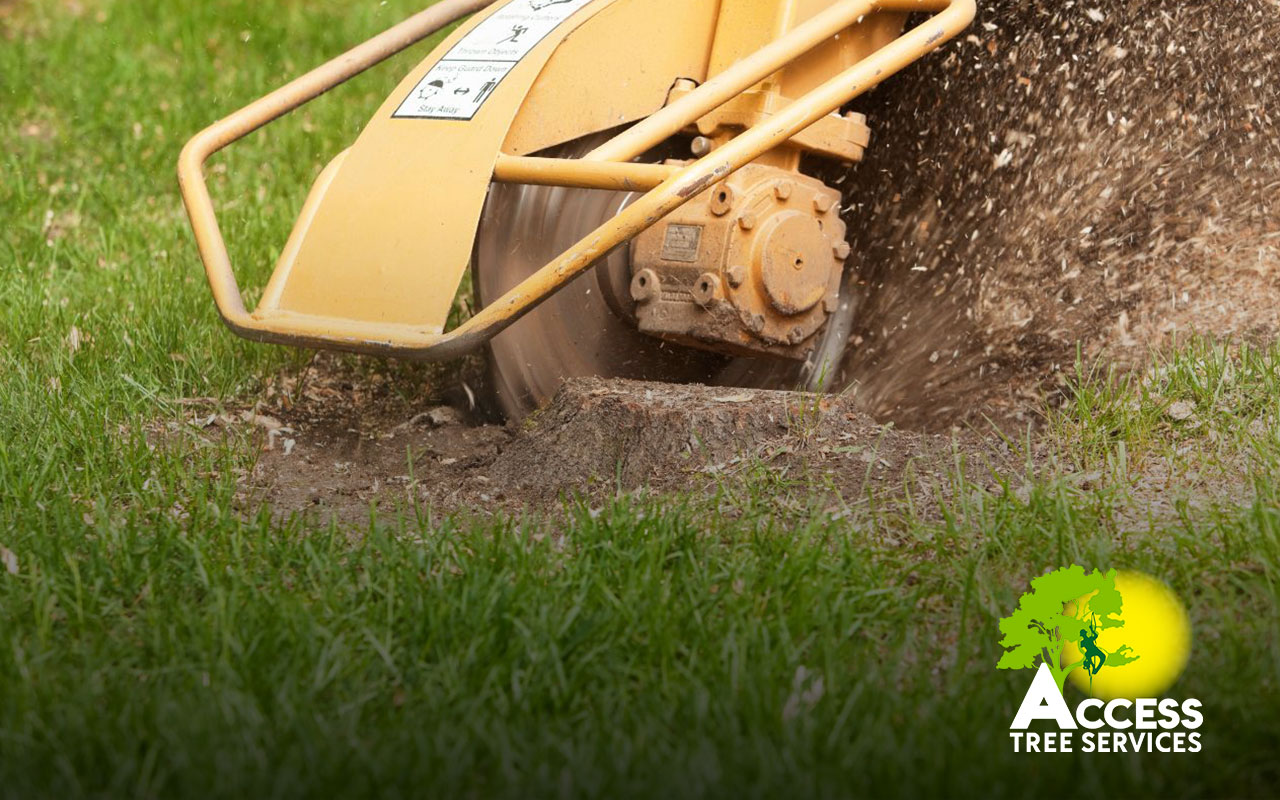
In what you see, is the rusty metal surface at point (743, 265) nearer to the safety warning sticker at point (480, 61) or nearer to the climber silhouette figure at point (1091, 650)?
the safety warning sticker at point (480, 61)

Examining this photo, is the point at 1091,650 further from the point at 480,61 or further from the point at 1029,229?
the point at 480,61

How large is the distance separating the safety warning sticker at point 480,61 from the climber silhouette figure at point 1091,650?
1450 mm

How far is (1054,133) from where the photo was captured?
3158 millimetres

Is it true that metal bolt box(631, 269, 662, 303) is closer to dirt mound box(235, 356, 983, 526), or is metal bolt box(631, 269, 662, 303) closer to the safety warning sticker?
dirt mound box(235, 356, 983, 526)

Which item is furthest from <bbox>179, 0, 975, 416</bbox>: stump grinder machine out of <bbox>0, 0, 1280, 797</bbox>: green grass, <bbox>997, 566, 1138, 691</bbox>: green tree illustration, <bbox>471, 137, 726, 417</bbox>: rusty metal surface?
<bbox>997, 566, 1138, 691</bbox>: green tree illustration

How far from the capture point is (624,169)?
240cm

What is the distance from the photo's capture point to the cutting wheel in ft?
9.82

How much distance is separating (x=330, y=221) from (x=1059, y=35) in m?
1.59

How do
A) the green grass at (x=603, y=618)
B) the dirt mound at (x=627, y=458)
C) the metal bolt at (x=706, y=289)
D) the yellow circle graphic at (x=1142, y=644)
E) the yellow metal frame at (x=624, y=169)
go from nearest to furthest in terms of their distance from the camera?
the green grass at (x=603, y=618), the yellow circle graphic at (x=1142, y=644), the yellow metal frame at (x=624, y=169), the dirt mound at (x=627, y=458), the metal bolt at (x=706, y=289)

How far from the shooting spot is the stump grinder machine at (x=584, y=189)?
2582mm

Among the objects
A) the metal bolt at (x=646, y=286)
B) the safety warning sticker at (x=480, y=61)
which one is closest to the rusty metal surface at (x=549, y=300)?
the metal bolt at (x=646, y=286)

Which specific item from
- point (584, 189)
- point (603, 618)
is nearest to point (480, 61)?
point (584, 189)

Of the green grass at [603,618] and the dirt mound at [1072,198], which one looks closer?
the green grass at [603,618]

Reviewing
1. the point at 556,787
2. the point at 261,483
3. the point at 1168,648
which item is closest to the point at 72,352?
the point at 261,483
